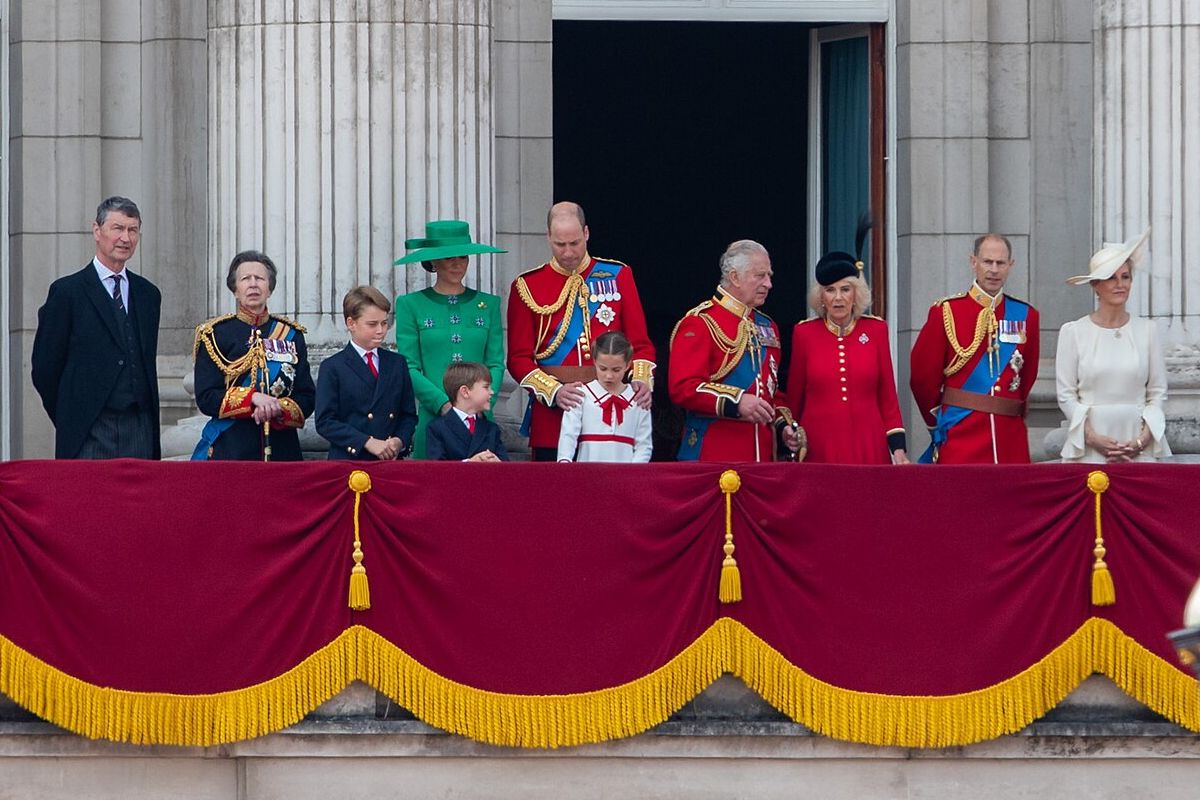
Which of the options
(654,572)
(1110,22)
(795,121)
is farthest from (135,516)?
(795,121)

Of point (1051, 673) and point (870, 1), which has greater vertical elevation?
point (870, 1)

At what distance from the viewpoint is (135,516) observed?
9.40 m

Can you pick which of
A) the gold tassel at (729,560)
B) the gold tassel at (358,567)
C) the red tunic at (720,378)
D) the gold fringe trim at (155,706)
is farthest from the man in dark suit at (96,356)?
the gold tassel at (729,560)

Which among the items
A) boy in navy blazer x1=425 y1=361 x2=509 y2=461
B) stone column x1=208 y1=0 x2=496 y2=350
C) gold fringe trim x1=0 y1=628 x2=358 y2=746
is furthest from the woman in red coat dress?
gold fringe trim x1=0 y1=628 x2=358 y2=746

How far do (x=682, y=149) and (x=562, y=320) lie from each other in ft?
29.4

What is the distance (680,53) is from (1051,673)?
1051 centimetres

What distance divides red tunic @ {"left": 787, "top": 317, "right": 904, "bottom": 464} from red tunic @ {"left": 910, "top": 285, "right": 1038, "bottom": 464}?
0.86ft

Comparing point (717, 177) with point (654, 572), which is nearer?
point (654, 572)

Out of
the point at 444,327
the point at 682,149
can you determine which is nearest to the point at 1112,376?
the point at 444,327

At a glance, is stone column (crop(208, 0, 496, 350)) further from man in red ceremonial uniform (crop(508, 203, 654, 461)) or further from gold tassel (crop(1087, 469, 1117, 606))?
gold tassel (crop(1087, 469, 1117, 606))

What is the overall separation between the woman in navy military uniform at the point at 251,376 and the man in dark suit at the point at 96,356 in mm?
287

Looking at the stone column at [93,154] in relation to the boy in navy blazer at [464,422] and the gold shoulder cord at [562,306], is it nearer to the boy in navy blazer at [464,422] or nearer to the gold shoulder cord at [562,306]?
the gold shoulder cord at [562,306]

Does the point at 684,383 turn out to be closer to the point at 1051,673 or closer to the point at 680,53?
the point at 1051,673

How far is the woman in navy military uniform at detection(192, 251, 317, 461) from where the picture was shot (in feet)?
33.9
